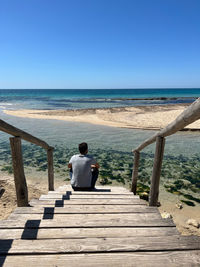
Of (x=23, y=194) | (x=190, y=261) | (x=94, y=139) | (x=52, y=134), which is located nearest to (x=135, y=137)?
(x=94, y=139)

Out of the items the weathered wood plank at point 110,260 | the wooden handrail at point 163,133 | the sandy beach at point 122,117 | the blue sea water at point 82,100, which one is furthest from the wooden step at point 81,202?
the blue sea water at point 82,100

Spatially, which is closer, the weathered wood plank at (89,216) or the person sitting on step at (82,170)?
the weathered wood plank at (89,216)

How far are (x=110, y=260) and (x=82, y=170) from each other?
2.52 m

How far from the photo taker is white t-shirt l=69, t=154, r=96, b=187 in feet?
13.4

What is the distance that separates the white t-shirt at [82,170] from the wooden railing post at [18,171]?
1.32m

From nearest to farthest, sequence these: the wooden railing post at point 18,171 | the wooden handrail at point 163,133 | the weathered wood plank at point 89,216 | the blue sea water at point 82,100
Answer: the wooden handrail at point 163,133
the weathered wood plank at point 89,216
the wooden railing post at point 18,171
the blue sea water at point 82,100

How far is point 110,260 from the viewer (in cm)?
162

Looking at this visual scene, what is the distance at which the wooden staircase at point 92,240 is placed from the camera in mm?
1608

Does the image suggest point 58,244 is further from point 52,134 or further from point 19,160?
point 52,134

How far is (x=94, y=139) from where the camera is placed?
12641mm

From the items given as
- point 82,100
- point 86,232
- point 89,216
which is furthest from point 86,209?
point 82,100

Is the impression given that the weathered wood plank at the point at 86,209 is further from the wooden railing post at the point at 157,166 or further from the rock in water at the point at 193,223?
the rock in water at the point at 193,223

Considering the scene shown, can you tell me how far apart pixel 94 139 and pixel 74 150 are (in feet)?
8.79

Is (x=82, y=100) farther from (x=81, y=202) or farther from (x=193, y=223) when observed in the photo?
(x=81, y=202)
